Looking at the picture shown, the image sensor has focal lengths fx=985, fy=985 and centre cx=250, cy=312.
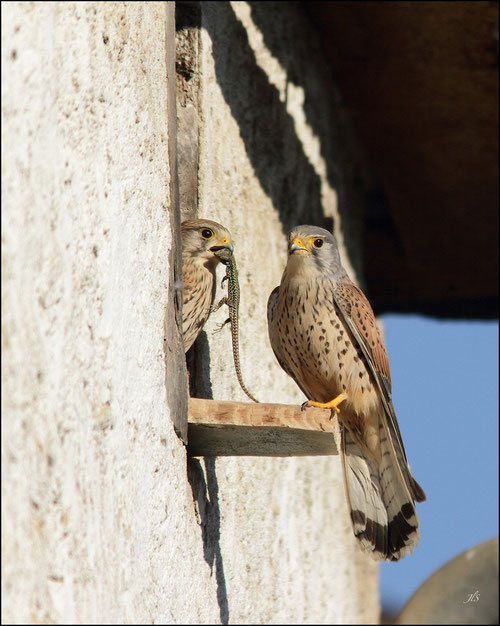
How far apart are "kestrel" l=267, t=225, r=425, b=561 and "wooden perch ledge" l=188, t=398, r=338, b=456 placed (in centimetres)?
31

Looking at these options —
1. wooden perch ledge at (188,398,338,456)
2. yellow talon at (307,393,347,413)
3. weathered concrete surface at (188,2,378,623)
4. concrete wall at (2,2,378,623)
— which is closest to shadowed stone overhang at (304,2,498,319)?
weathered concrete surface at (188,2,378,623)

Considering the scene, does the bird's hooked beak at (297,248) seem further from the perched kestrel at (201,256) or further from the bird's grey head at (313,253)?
the perched kestrel at (201,256)

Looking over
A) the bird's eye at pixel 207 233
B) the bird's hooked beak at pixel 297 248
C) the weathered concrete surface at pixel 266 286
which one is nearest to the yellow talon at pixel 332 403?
the weathered concrete surface at pixel 266 286

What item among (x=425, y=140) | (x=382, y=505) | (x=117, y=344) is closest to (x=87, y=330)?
(x=117, y=344)

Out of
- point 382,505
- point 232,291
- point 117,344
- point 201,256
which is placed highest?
point 201,256

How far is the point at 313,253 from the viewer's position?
320 cm

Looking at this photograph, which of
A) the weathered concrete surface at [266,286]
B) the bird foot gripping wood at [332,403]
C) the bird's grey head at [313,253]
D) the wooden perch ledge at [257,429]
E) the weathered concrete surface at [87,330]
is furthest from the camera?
the weathered concrete surface at [266,286]

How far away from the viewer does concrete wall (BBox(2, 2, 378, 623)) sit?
65.2 inches

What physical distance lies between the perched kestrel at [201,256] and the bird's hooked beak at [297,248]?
27 cm

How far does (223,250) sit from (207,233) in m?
0.07

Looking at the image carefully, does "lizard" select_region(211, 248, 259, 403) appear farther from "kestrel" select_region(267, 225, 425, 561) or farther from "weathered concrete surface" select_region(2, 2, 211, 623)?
"weathered concrete surface" select_region(2, 2, 211, 623)

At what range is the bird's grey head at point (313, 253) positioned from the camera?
316cm

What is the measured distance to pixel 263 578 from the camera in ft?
11.4

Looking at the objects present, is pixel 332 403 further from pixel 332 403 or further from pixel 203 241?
pixel 203 241
